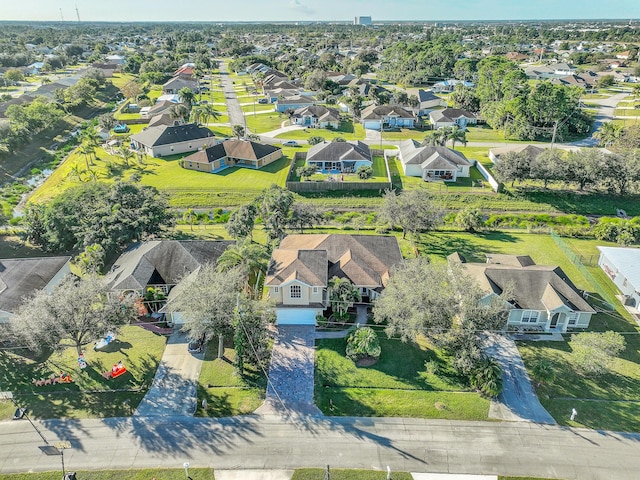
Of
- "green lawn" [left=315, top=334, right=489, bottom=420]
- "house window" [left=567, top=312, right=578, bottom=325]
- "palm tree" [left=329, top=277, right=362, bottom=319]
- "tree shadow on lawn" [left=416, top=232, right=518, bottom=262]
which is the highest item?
"palm tree" [left=329, top=277, right=362, bottom=319]

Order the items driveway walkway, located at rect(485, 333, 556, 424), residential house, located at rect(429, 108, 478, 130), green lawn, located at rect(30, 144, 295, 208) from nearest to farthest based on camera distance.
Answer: driveway walkway, located at rect(485, 333, 556, 424), green lawn, located at rect(30, 144, 295, 208), residential house, located at rect(429, 108, 478, 130)

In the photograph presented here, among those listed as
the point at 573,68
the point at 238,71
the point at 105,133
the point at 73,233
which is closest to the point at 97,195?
the point at 73,233

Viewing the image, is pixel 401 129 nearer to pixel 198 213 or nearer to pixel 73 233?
pixel 198 213

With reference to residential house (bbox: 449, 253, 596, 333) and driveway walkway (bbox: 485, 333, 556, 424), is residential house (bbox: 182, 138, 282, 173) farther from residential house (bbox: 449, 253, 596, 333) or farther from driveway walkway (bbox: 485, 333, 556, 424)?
driveway walkway (bbox: 485, 333, 556, 424)

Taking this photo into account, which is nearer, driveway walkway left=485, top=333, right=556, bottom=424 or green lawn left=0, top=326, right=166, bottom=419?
driveway walkway left=485, top=333, right=556, bottom=424

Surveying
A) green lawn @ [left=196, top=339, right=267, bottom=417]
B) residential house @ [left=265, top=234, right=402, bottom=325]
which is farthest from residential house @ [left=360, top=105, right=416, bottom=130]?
green lawn @ [left=196, top=339, right=267, bottom=417]

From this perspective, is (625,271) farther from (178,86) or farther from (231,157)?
(178,86)
